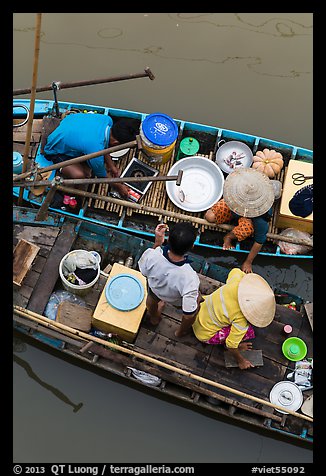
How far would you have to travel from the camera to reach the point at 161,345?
518cm

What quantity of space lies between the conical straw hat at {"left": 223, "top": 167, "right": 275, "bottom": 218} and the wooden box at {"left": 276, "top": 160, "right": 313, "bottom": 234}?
66 cm

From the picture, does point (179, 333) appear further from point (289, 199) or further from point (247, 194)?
point (289, 199)

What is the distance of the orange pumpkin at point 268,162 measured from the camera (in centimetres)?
606

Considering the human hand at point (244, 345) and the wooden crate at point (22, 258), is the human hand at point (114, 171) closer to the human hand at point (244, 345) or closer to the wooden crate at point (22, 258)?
the wooden crate at point (22, 258)

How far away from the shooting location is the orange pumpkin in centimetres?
606

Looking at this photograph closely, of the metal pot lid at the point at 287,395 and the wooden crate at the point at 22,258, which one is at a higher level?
the wooden crate at the point at 22,258

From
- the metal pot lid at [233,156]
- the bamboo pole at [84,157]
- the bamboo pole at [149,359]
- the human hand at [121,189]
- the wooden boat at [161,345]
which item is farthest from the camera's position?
the metal pot lid at [233,156]

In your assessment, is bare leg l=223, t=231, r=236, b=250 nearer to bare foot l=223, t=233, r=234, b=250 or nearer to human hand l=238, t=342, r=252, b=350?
bare foot l=223, t=233, r=234, b=250


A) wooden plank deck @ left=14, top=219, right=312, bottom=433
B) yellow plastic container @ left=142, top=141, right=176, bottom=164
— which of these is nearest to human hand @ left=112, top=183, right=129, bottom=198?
yellow plastic container @ left=142, top=141, right=176, bottom=164

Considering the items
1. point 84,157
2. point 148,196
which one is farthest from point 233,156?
point 84,157

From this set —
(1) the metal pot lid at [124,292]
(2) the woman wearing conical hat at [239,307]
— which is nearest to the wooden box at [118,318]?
(1) the metal pot lid at [124,292]

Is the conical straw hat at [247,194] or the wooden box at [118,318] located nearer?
the wooden box at [118,318]

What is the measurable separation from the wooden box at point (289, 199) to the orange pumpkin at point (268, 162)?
0.14 m

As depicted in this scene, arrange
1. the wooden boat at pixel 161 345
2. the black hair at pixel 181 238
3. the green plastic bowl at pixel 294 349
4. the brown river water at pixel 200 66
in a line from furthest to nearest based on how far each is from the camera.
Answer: the brown river water at pixel 200 66 → the green plastic bowl at pixel 294 349 → the wooden boat at pixel 161 345 → the black hair at pixel 181 238
